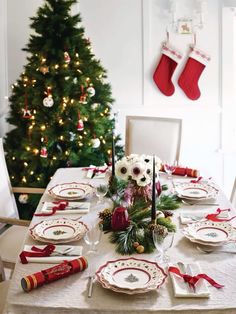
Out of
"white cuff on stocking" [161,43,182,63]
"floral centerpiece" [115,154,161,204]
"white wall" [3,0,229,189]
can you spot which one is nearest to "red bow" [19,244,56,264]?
"floral centerpiece" [115,154,161,204]

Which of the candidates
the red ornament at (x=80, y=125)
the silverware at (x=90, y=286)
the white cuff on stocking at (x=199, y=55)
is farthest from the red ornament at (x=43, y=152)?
the silverware at (x=90, y=286)

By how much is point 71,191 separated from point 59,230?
585 mm

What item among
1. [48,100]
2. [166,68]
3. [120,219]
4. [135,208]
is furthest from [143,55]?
[120,219]

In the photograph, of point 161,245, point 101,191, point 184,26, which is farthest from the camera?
point 184,26

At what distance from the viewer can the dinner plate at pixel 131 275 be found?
1.60 m

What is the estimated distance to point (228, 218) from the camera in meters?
2.27

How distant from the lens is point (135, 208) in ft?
7.51

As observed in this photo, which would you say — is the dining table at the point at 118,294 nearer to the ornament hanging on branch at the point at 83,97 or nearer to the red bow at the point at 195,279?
the red bow at the point at 195,279

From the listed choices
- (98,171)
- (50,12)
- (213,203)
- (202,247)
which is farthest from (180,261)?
(50,12)

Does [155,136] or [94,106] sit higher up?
[94,106]

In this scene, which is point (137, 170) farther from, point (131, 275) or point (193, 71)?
point (193, 71)

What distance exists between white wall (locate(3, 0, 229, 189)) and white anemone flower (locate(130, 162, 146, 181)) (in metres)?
2.26

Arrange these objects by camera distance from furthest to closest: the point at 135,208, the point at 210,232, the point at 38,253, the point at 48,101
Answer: the point at 48,101 → the point at 135,208 → the point at 210,232 → the point at 38,253

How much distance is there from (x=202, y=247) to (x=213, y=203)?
0.59 meters
